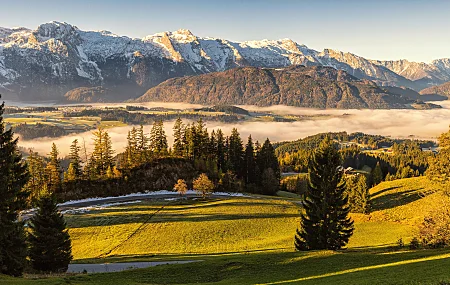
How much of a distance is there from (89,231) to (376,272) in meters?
56.4

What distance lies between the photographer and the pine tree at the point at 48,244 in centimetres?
4097

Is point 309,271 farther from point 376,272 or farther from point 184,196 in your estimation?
point 184,196

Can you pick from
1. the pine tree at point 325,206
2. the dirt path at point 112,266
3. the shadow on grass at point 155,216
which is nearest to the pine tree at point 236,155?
the shadow on grass at point 155,216

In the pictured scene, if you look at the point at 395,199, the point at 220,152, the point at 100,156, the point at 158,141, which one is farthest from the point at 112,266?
the point at 220,152

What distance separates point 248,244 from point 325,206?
18939 millimetres

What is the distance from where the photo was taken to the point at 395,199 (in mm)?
76188

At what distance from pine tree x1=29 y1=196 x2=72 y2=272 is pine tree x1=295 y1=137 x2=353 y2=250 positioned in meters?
29.9

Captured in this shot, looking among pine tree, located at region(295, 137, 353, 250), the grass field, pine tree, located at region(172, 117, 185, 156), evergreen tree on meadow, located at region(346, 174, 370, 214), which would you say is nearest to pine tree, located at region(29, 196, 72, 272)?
the grass field

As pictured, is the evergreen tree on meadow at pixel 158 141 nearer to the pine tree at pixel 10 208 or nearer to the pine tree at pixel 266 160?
the pine tree at pixel 266 160

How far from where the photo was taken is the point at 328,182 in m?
43.7

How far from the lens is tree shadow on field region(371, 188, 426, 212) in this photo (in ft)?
241

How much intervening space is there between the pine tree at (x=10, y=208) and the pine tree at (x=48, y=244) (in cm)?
545

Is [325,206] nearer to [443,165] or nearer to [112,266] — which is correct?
[112,266]

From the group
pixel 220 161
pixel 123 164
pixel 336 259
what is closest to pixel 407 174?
pixel 220 161
